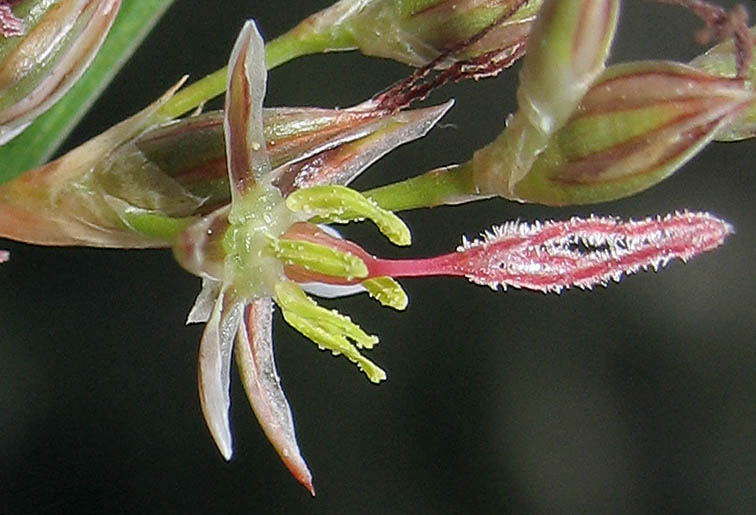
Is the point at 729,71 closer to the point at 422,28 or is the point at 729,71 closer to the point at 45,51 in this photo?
the point at 422,28

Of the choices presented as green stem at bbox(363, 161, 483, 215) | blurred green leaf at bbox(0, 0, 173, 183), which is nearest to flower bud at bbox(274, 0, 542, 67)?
green stem at bbox(363, 161, 483, 215)

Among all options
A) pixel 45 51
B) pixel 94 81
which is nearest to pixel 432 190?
pixel 45 51

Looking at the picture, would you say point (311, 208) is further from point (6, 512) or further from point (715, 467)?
point (715, 467)

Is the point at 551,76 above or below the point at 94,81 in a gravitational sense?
below

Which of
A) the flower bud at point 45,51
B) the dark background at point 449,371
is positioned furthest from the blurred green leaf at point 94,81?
the dark background at point 449,371

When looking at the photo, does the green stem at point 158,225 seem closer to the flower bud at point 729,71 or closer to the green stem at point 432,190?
the green stem at point 432,190

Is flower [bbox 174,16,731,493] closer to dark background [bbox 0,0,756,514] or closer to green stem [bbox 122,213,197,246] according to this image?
green stem [bbox 122,213,197,246]

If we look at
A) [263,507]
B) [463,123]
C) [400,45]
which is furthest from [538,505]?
[400,45]
